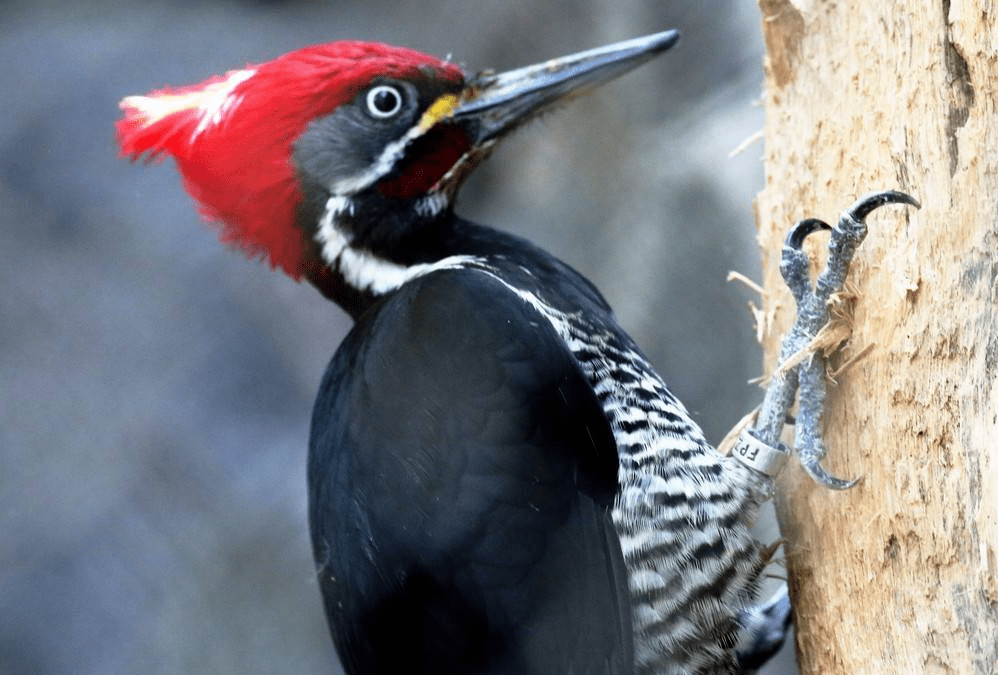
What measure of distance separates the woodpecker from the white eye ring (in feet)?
0.11

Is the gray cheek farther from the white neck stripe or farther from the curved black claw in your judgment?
the curved black claw

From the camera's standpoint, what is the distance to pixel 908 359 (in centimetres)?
130

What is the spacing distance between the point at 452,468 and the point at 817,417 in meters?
0.51

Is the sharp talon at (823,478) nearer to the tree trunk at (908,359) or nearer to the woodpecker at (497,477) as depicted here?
the tree trunk at (908,359)

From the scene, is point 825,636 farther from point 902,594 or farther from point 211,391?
point 211,391

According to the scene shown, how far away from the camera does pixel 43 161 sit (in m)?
2.03

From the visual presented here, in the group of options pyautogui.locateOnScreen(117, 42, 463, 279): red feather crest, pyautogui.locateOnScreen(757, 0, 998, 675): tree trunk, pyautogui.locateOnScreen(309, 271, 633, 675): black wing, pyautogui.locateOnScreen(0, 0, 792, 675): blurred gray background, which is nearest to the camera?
pyautogui.locateOnScreen(757, 0, 998, 675): tree trunk

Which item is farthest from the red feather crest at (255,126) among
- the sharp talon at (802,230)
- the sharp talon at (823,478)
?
the sharp talon at (823,478)

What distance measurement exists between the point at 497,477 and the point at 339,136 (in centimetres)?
65

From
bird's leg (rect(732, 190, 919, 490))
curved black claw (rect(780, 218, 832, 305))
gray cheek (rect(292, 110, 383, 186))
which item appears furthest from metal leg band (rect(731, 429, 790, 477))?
gray cheek (rect(292, 110, 383, 186))

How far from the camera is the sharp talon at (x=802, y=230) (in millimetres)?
1463

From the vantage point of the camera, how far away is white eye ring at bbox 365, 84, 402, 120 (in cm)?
176

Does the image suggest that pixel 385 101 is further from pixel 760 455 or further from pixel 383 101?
pixel 760 455

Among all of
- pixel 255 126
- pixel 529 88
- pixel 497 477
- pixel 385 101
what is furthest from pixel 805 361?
pixel 255 126
